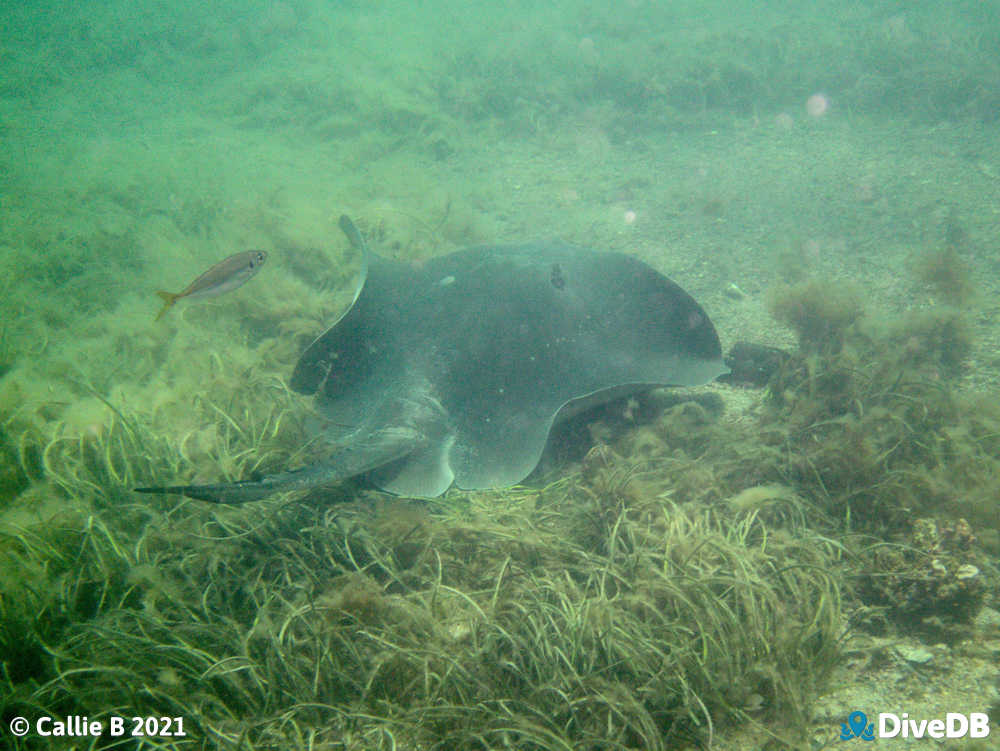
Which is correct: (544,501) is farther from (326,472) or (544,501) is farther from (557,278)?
(557,278)

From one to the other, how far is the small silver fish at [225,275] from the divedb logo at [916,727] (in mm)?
5033

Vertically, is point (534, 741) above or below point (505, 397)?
below

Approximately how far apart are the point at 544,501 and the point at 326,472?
64.3 inches

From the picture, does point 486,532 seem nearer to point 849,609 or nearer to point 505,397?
point 505,397

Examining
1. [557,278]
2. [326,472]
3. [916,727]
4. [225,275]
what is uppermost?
[225,275]

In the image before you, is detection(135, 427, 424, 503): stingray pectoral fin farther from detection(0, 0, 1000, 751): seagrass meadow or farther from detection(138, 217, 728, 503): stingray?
detection(0, 0, 1000, 751): seagrass meadow

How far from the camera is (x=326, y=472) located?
9.00 ft

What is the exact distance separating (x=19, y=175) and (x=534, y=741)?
721 inches

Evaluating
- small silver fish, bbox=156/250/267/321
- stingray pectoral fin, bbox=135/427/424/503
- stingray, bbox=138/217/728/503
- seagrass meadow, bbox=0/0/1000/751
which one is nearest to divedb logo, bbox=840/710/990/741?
seagrass meadow, bbox=0/0/1000/751

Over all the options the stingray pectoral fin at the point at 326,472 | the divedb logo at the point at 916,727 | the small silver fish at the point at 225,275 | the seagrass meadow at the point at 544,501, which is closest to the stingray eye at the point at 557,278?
the seagrass meadow at the point at 544,501

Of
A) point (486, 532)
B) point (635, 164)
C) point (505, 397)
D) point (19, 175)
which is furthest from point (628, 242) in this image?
point (19, 175)

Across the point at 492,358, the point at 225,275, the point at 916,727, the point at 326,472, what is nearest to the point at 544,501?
the point at 492,358

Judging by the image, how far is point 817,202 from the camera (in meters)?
8.82

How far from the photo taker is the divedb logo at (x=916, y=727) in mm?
2139
